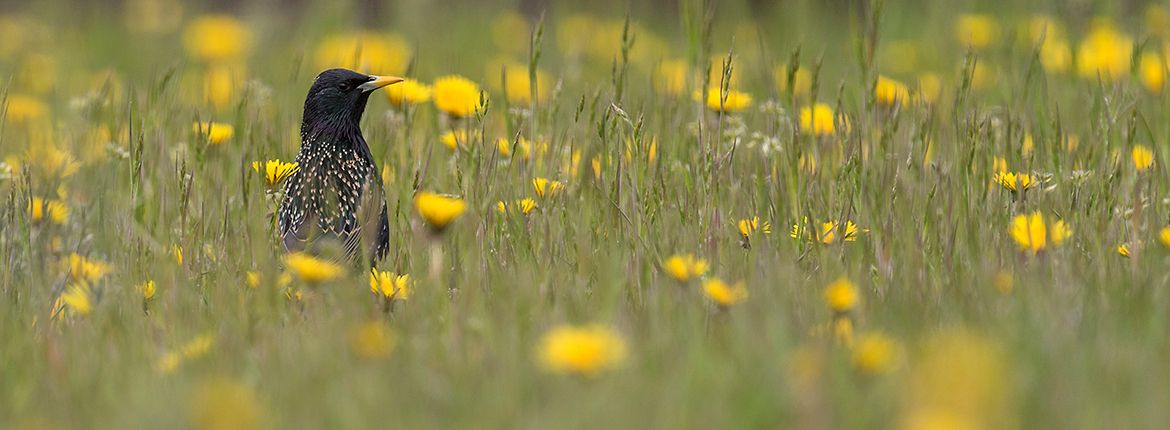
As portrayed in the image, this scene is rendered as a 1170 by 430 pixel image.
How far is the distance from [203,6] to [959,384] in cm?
847


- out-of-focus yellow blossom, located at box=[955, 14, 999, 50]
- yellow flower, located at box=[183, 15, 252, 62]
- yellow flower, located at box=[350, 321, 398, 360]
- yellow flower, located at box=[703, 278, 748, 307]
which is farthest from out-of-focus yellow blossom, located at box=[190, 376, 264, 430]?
yellow flower, located at box=[183, 15, 252, 62]

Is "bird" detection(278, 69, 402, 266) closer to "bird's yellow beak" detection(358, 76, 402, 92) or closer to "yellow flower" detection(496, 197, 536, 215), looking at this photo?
"bird's yellow beak" detection(358, 76, 402, 92)

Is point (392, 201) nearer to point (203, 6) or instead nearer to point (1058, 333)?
point (1058, 333)

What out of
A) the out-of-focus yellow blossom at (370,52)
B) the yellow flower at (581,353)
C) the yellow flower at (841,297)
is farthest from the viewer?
the out-of-focus yellow blossom at (370,52)

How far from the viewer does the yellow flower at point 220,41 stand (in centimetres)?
684

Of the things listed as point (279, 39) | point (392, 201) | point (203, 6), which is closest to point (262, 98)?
point (392, 201)

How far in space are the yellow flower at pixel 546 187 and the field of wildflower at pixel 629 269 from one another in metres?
0.02

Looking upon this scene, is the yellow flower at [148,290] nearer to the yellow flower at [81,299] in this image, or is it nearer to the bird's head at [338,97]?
the yellow flower at [81,299]

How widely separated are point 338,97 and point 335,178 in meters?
0.34

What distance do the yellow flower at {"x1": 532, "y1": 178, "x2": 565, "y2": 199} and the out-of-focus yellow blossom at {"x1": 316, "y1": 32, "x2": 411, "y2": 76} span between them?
8.23 ft

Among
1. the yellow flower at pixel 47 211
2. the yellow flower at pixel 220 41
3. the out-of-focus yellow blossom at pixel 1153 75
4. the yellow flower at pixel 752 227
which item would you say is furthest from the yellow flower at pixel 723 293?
the yellow flower at pixel 220 41

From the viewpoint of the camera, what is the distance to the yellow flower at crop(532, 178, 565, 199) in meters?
3.52

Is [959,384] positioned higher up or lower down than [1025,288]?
higher up

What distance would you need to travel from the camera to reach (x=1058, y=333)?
246 cm
